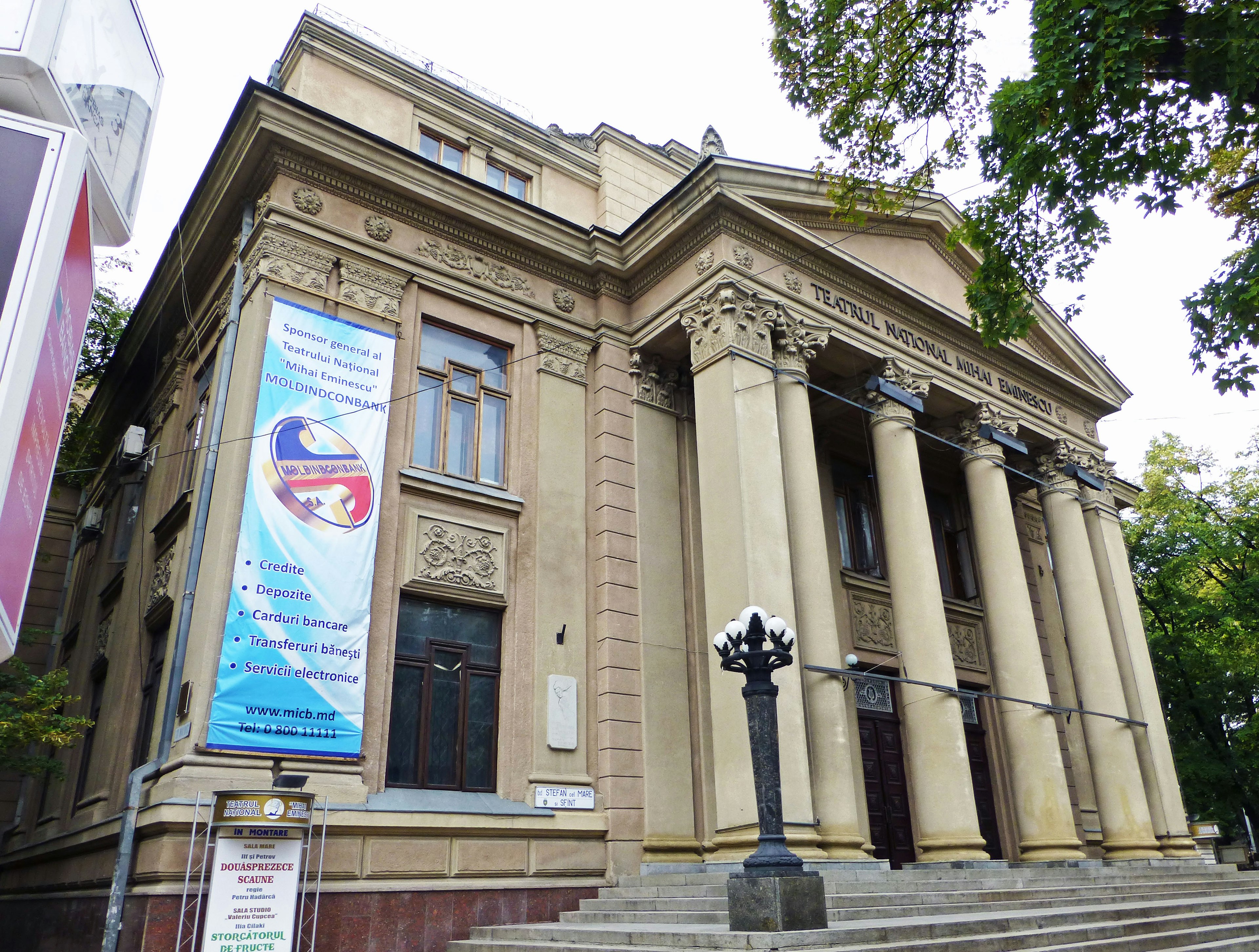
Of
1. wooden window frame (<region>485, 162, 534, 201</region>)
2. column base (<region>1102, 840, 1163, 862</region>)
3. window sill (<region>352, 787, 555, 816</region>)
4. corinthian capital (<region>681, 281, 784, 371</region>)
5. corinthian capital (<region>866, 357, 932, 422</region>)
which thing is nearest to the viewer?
window sill (<region>352, 787, 555, 816</region>)

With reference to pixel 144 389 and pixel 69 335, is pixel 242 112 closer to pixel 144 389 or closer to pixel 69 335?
pixel 144 389

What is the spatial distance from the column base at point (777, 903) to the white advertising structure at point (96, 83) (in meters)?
7.49

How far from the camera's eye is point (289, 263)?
43.9 ft

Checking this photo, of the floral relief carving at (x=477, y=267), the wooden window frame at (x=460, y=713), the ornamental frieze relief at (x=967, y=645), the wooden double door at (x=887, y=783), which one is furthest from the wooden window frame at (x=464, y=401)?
the ornamental frieze relief at (x=967, y=645)

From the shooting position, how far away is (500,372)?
15.7 meters

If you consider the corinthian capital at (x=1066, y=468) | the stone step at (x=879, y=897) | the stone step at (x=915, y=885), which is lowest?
Result: the stone step at (x=879, y=897)

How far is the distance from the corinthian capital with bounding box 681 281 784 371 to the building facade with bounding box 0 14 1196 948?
0.07 meters

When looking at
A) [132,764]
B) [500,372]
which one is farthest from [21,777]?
[500,372]

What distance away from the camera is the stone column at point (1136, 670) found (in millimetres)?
18672

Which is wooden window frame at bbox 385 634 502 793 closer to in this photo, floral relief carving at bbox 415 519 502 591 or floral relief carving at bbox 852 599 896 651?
floral relief carving at bbox 415 519 502 591

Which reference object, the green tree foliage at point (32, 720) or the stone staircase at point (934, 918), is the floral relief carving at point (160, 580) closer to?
the green tree foliage at point (32, 720)

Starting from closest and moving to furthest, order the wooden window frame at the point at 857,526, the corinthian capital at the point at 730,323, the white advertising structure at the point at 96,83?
the white advertising structure at the point at 96,83 → the corinthian capital at the point at 730,323 → the wooden window frame at the point at 857,526

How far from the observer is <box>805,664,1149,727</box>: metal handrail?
13.4 metres

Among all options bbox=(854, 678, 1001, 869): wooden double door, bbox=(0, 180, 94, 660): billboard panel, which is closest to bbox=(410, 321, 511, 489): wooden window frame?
bbox=(854, 678, 1001, 869): wooden double door
